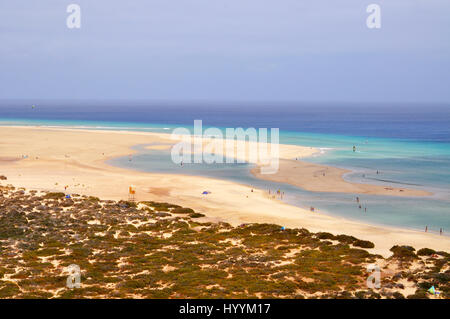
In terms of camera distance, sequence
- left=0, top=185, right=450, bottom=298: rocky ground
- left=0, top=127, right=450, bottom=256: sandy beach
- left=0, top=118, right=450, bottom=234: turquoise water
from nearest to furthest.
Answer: left=0, top=185, right=450, bottom=298: rocky ground, left=0, top=127, right=450, bottom=256: sandy beach, left=0, top=118, right=450, bottom=234: turquoise water

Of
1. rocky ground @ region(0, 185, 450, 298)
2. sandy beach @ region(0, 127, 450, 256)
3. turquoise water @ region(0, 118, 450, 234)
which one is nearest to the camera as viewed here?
rocky ground @ region(0, 185, 450, 298)

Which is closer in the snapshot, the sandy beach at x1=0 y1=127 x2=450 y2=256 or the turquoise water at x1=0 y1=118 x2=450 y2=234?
the sandy beach at x1=0 y1=127 x2=450 y2=256

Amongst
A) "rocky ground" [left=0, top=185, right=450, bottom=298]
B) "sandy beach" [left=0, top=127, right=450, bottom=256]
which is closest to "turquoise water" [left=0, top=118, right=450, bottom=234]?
"sandy beach" [left=0, top=127, right=450, bottom=256]

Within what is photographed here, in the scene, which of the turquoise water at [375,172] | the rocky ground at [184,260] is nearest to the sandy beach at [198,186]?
the turquoise water at [375,172]

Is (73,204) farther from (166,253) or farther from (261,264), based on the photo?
→ (261,264)

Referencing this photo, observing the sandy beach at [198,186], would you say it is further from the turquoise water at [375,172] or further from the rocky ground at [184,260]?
the rocky ground at [184,260]

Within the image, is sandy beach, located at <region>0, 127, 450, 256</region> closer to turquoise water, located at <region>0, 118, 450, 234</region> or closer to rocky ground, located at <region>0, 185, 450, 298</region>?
turquoise water, located at <region>0, 118, 450, 234</region>
